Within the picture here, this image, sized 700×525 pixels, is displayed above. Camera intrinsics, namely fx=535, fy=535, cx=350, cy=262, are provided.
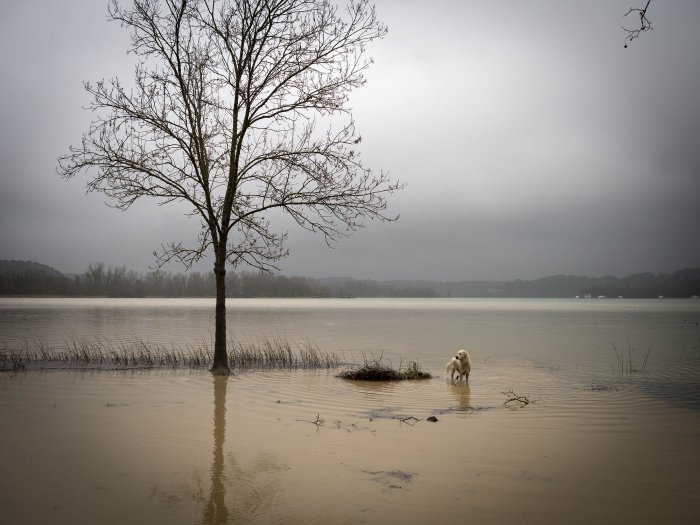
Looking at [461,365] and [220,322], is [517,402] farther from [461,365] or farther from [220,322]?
[220,322]

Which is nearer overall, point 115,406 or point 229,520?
point 229,520

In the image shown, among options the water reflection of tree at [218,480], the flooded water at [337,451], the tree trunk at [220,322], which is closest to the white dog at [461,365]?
the flooded water at [337,451]

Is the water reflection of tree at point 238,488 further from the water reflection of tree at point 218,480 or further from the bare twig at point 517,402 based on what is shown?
the bare twig at point 517,402

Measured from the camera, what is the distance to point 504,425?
890cm

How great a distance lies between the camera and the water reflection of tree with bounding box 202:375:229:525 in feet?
16.2

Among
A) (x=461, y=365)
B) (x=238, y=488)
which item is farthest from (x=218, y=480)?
(x=461, y=365)

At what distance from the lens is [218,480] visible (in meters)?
5.89

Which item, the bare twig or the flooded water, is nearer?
the flooded water

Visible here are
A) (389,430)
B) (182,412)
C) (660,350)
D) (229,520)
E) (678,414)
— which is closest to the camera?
(229,520)

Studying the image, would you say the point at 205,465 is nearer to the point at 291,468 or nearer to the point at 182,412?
the point at 291,468

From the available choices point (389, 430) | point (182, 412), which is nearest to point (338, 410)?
point (389, 430)

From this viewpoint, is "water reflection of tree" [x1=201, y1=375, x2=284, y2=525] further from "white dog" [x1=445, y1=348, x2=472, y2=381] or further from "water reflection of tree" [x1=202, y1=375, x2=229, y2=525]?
"white dog" [x1=445, y1=348, x2=472, y2=381]

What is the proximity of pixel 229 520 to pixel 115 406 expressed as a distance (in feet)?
19.3

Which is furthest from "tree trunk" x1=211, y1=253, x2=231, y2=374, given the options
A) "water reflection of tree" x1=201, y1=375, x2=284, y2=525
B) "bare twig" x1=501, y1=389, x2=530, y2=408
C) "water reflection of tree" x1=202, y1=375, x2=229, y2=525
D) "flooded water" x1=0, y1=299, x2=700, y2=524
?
"bare twig" x1=501, y1=389, x2=530, y2=408
